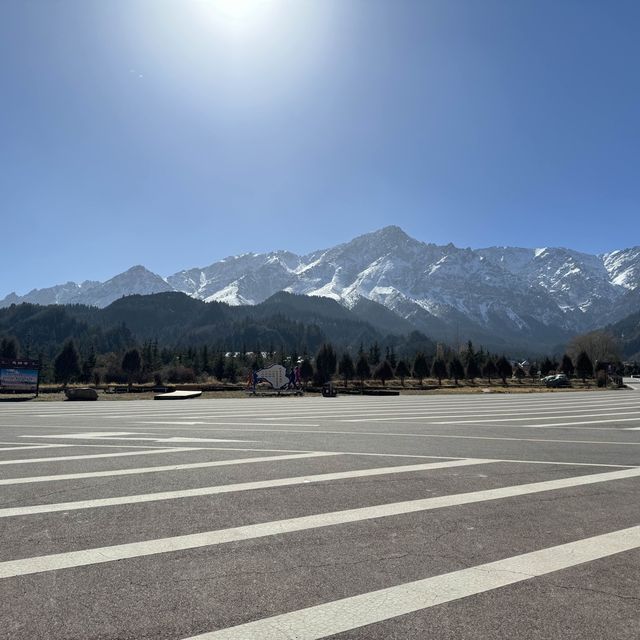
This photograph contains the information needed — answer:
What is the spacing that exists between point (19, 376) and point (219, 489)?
4076 cm

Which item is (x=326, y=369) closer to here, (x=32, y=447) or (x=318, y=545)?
(x=32, y=447)

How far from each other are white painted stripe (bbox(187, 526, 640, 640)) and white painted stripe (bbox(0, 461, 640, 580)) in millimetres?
1515

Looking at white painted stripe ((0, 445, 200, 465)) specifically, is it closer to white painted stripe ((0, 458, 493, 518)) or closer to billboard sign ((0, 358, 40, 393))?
white painted stripe ((0, 458, 493, 518))

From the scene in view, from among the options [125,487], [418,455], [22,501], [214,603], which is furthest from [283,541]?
[418,455]

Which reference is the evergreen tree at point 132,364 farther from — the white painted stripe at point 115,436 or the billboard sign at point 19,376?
the white painted stripe at point 115,436

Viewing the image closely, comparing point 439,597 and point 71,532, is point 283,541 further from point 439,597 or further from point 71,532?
point 71,532

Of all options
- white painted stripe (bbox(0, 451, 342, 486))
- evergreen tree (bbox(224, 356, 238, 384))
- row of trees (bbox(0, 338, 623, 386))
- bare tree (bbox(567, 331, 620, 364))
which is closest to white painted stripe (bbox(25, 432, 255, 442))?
white painted stripe (bbox(0, 451, 342, 486))

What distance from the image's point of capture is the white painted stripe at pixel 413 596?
322 centimetres

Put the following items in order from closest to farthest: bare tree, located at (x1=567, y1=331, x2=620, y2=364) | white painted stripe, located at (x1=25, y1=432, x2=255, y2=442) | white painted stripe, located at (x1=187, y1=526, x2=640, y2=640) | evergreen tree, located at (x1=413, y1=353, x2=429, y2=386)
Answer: white painted stripe, located at (x1=187, y1=526, x2=640, y2=640) < white painted stripe, located at (x1=25, y1=432, x2=255, y2=442) < evergreen tree, located at (x1=413, y1=353, x2=429, y2=386) < bare tree, located at (x1=567, y1=331, x2=620, y2=364)

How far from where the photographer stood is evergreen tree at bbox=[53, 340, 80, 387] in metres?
108

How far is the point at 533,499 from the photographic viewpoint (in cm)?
643

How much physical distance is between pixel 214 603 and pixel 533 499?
14.9ft

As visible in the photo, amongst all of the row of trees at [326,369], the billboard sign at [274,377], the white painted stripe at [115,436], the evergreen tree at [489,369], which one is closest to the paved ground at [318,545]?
the white painted stripe at [115,436]

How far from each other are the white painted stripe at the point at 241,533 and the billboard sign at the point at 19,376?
1636 inches
